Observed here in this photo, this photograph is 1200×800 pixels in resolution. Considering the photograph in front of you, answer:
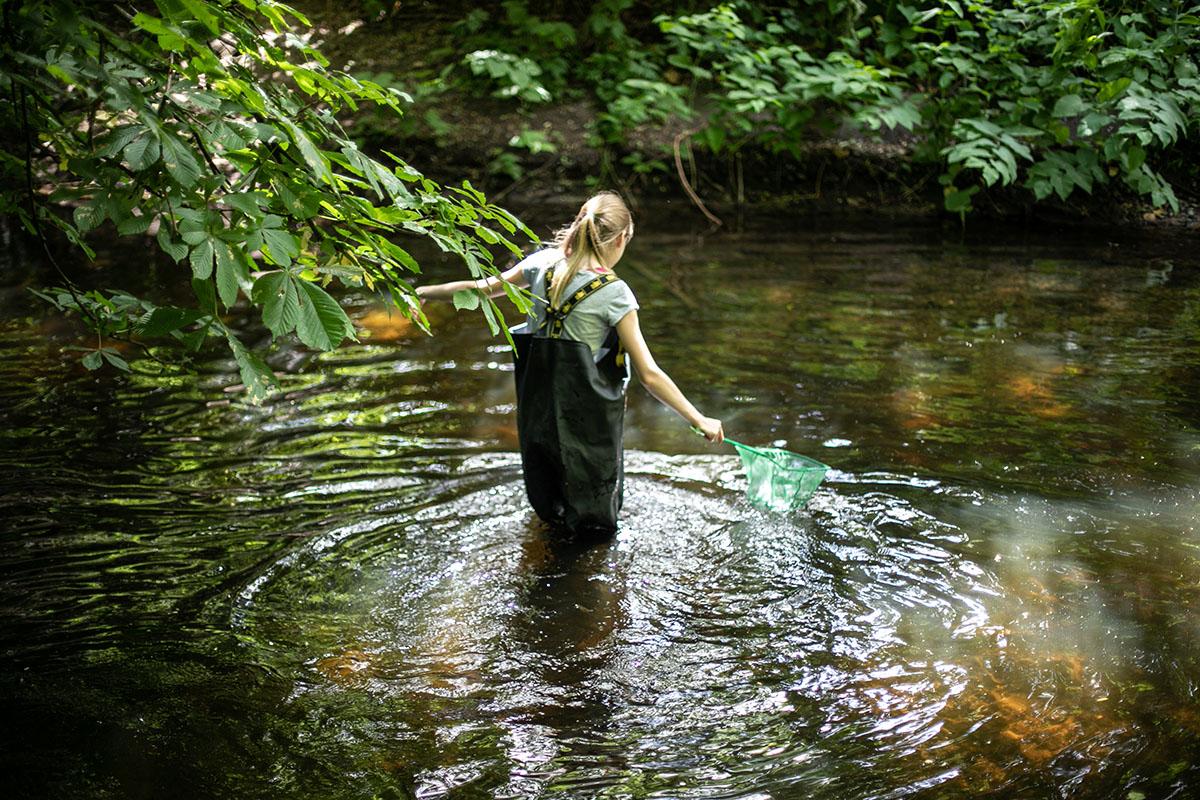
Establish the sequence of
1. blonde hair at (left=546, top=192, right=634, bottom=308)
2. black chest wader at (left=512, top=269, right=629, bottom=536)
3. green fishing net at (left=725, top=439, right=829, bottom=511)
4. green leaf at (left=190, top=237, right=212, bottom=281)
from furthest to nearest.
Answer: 1. green fishing net at (left=725, top=439, right=829, bottom=511)
2. black chest wader at (left=512, top=269, right=629, bottom=536)
3. blonde hair at (left=546, top=192, right=634, bottom=308)
4. green leaf at (left=190, top=237, right=212, bottom=281)

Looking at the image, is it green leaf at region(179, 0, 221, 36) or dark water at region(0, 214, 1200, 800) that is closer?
green leaf at region(179, 0, 221, 36)

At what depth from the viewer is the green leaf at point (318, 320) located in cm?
271

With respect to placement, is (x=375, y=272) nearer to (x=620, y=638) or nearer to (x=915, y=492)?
(x=620, y=638)

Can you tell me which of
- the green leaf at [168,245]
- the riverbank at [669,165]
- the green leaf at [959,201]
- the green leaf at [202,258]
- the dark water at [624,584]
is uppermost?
the riverbank at [669,165]

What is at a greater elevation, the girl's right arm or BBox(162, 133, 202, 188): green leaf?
BBox(162, 133, 202, 188): green leaf

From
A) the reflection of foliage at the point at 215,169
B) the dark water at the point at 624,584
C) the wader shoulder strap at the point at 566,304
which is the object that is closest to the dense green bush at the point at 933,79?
the dark water at the point at 624,584

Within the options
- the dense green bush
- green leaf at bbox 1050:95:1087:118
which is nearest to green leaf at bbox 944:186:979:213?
the dense green bush

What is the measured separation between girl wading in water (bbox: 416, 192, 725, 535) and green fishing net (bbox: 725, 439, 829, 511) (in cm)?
54

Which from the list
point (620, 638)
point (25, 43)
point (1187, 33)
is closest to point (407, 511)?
point (620, 638)

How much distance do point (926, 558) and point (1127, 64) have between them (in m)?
7.99

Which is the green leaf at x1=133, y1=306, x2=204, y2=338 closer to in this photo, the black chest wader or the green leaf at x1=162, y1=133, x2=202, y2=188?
the green leaf at x1=162, y1=133, x2=202, y2=188

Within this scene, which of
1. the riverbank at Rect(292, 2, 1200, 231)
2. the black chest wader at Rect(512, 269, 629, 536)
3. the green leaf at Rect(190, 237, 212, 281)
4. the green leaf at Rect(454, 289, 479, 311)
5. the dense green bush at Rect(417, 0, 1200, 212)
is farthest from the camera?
the riverbank at Rect(292, 2, 1200, 231)

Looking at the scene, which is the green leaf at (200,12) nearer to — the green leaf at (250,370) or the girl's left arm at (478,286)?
the green leaf at (250,370)

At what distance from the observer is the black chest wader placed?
4633 mm
